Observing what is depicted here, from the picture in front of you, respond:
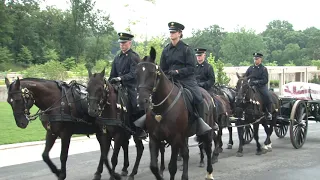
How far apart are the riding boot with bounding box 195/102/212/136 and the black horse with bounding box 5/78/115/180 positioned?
6.29ft

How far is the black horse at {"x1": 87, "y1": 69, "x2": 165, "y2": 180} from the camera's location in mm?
7180

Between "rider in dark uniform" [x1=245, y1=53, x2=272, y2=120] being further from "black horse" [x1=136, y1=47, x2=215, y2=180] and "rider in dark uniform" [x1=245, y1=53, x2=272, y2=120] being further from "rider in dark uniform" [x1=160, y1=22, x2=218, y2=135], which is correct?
"black horse" [x1=136, y1=47, x2=215, y2=180]

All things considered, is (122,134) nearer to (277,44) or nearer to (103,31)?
(103,31)

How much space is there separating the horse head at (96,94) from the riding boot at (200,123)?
5.83ft

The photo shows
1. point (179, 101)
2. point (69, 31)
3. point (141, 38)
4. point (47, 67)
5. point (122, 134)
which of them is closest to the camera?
point (179, 101)

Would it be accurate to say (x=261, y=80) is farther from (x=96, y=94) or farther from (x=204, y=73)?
(x=96, y=94)

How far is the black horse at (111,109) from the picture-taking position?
7.18 metres

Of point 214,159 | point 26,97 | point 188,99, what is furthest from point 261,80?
point 26,97

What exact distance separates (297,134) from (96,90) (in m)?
7.59

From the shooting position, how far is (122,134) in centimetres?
797

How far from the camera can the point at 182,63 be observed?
7.26 m

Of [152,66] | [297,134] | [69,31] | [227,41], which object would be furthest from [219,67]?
[227,41]

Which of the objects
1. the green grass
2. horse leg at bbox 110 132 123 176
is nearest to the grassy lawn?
the green grass

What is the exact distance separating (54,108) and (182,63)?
2587 mm
